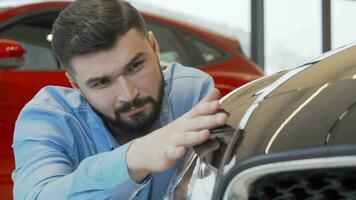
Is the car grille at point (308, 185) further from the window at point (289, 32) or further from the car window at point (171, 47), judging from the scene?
the window at point (289, 32)

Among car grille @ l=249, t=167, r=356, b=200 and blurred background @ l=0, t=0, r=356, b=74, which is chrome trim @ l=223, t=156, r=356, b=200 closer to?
car grille @ l=249, t=167, r=356, b=200

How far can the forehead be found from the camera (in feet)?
4.80

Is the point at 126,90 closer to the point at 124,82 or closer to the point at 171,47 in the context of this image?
the point at 124,82

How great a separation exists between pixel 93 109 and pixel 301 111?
2.44 ft

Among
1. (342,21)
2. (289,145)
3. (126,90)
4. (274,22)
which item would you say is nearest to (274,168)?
(289,145)

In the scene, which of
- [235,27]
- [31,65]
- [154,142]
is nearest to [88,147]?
[154,142]

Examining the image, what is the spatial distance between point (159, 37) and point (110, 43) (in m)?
2.31

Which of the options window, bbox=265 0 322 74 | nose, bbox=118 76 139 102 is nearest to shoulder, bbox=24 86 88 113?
nose, bbox=118 76 139 102

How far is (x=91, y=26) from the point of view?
1.48 m

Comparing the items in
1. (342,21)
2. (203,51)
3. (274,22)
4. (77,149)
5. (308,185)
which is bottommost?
(342,21)

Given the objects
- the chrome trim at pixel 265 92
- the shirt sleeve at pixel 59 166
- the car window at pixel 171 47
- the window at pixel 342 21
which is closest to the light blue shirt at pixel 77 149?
the shirt sleeve at pixel 59 166

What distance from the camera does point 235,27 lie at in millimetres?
6375

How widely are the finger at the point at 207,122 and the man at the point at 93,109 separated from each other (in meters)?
0.26

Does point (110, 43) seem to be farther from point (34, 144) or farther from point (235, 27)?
point (235, 27)
